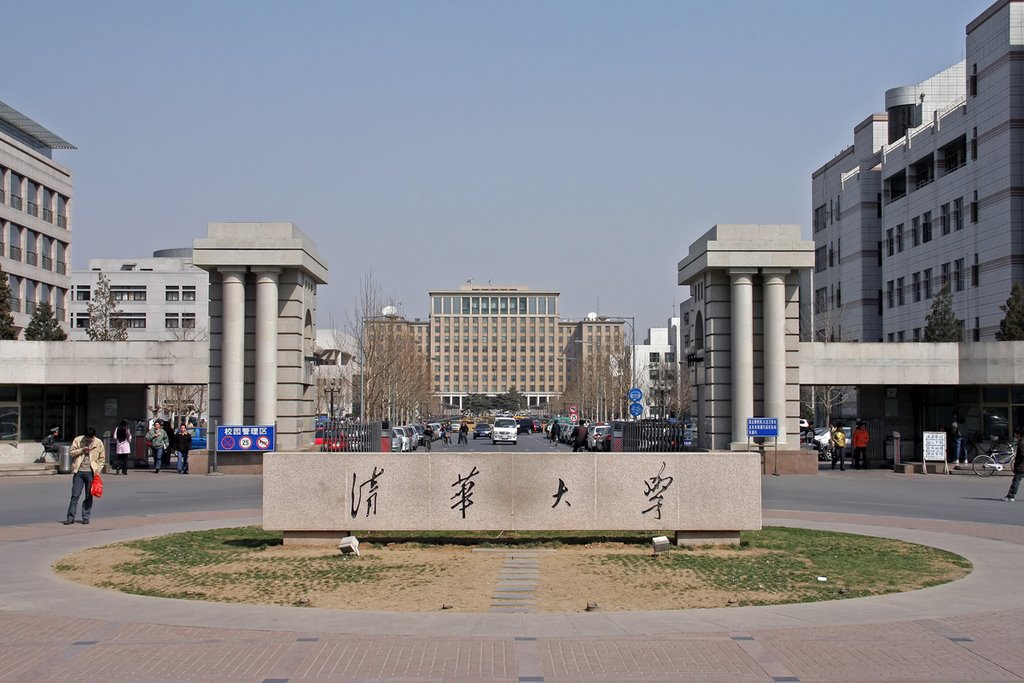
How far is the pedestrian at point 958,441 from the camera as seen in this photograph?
1528 inches

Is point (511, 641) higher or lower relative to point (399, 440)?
lower

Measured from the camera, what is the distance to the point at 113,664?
31.0 ft

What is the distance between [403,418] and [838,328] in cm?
3710

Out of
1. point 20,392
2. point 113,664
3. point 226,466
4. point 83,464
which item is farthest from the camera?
point 20,392

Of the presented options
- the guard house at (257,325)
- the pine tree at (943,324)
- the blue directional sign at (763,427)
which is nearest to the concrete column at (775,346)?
the blue directional sign at (763,427)

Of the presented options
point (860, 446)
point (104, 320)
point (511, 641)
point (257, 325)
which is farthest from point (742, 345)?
point (104, 320)

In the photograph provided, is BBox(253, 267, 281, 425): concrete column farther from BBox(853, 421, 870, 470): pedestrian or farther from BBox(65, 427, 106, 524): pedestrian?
BBox(853, 421, 870, 470): pedestrian

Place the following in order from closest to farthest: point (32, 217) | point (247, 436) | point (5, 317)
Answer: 1. point (247, 436)
2. point (5, 317)
3. point (32, 217)

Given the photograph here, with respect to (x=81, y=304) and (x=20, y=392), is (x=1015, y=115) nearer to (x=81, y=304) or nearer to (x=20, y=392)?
(x=20, y=392)

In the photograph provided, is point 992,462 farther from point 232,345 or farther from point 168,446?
point 168,446

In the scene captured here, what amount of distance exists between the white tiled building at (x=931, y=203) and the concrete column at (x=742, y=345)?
29.2 m

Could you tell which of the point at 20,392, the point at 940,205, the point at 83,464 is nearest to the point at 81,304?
the point at 20,392

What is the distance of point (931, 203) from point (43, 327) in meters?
53.3

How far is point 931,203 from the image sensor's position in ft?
226
